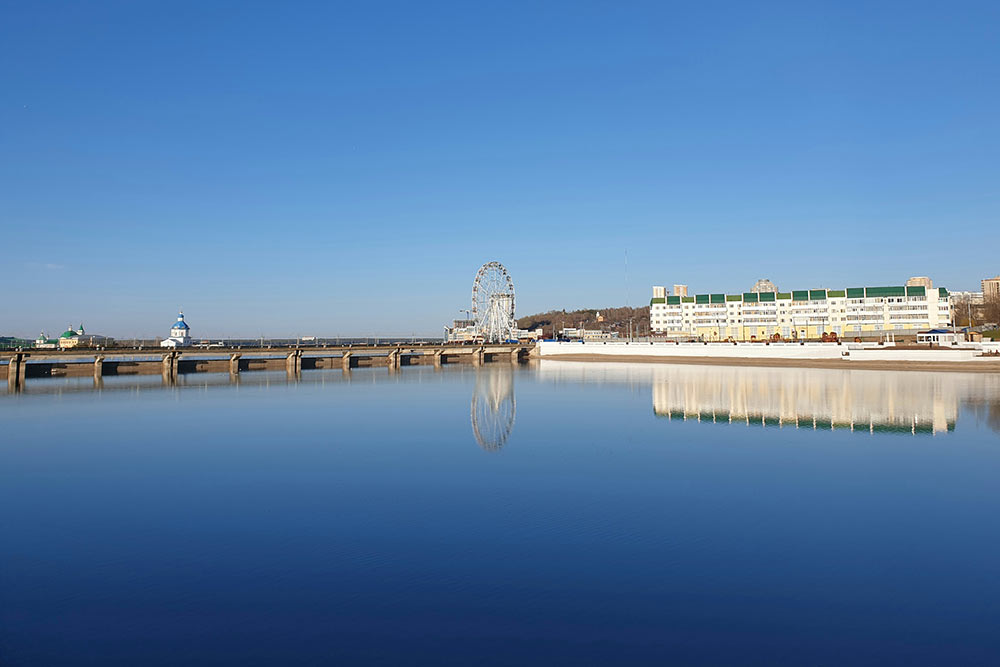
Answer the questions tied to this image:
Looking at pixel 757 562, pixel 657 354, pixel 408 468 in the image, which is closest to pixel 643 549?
pixel 757 562

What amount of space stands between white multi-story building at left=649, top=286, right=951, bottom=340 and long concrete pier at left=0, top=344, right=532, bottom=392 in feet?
113

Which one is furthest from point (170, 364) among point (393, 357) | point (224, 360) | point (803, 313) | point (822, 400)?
point (803, 313)

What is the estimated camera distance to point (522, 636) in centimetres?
772

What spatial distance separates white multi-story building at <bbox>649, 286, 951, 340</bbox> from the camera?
105m

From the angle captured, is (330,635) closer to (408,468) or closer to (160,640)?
(160,640)

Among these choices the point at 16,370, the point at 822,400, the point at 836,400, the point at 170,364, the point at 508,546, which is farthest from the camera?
the point at 170,364

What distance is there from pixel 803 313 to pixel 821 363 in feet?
170

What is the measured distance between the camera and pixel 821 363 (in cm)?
6612

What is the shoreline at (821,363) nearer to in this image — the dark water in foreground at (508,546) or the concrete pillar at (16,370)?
the dark water in foreground at (508,546)

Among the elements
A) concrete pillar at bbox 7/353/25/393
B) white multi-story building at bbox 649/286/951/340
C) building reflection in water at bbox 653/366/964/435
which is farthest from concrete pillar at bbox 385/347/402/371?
white multi-story building at bbox 649/286/951/340

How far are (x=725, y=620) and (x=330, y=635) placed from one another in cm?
470

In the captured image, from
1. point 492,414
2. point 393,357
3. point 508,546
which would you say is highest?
point 393,357

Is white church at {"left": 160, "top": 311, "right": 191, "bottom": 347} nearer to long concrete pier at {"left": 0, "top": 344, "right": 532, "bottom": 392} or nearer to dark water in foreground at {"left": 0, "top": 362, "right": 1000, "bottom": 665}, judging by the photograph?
long concrete pier at {"left": 0, "top": 344, "right": 532, "bottom": 392}

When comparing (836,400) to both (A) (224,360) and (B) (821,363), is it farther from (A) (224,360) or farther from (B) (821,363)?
(A) (224,360)
